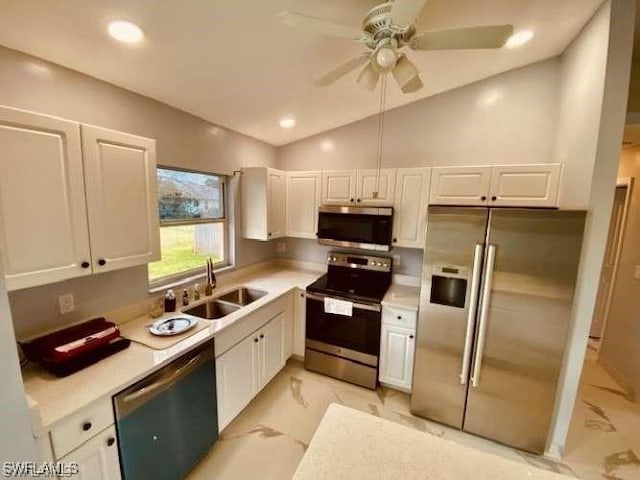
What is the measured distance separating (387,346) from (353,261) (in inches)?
37.8

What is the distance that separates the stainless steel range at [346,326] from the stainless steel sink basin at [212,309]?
29.0 inches

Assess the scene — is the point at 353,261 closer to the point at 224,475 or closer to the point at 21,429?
the point at 224,475

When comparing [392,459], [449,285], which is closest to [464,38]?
[449,285]

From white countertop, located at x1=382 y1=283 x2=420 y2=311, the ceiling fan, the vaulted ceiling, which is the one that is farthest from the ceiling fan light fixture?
white countertop, located at x1=382 y1=283 x2=420 y2=311

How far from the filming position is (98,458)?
1.22 metres

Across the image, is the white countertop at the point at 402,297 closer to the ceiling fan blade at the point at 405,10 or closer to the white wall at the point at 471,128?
the white wall at the point at 471,128

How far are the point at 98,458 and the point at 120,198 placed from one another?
1.25 m

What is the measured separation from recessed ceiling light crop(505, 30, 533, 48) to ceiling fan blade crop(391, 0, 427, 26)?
4.03 ft

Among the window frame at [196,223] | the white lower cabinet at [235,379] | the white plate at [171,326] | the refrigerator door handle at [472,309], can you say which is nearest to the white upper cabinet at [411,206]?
the refrigerator door handle at [472,309]

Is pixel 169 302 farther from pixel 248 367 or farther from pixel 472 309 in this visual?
pixel 472 309

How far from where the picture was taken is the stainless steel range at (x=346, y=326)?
2441 mm

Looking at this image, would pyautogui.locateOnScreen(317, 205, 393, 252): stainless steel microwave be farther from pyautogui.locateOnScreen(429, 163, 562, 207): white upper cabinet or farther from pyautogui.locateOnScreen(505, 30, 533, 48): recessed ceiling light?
pyautogui.locateOnScreen(505, 30, 533, 48): recessed ceiling light

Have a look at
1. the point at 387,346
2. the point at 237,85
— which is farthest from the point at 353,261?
the point at 237,85

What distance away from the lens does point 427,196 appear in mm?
2418
